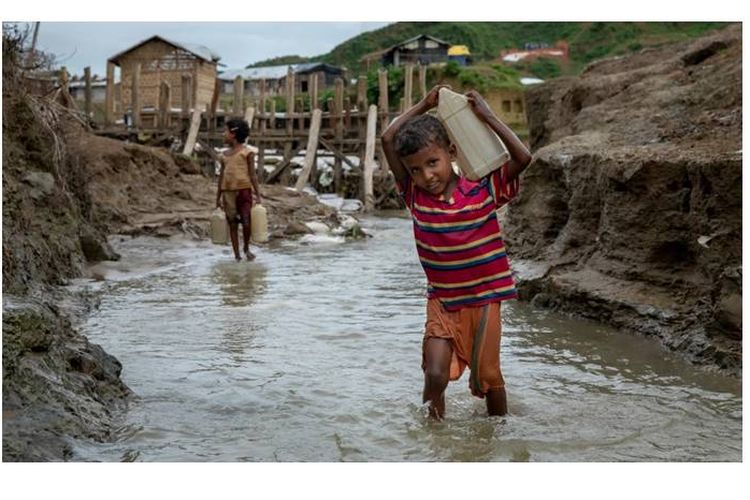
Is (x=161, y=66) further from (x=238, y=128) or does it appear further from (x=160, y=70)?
(x=238, y=128)

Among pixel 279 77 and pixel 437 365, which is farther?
pixel 279 77

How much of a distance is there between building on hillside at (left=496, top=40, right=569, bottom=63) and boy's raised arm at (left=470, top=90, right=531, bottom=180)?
54357mm

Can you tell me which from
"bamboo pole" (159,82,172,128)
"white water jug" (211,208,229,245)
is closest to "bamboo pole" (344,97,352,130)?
"bamboo pole" (159,82,172,128)

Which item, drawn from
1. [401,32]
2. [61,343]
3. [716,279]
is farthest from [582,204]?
[401,32]

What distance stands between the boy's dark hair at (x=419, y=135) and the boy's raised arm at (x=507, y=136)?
0.57 feet

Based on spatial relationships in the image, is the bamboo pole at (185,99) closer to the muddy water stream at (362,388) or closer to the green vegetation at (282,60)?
the muddy water stream at (362,388)

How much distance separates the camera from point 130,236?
42.3 feet

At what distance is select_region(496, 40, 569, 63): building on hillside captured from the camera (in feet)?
187

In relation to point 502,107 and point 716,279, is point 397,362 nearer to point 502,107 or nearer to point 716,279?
point 716,279

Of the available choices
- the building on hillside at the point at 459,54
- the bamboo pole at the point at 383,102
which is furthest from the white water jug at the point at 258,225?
the building on hillside at the point at 459,54

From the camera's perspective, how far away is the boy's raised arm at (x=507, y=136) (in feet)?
13.1

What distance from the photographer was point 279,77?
177 ft

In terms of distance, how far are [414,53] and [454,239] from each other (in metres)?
54.0

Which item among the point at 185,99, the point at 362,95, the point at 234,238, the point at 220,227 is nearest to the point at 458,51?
the point at 362,95
